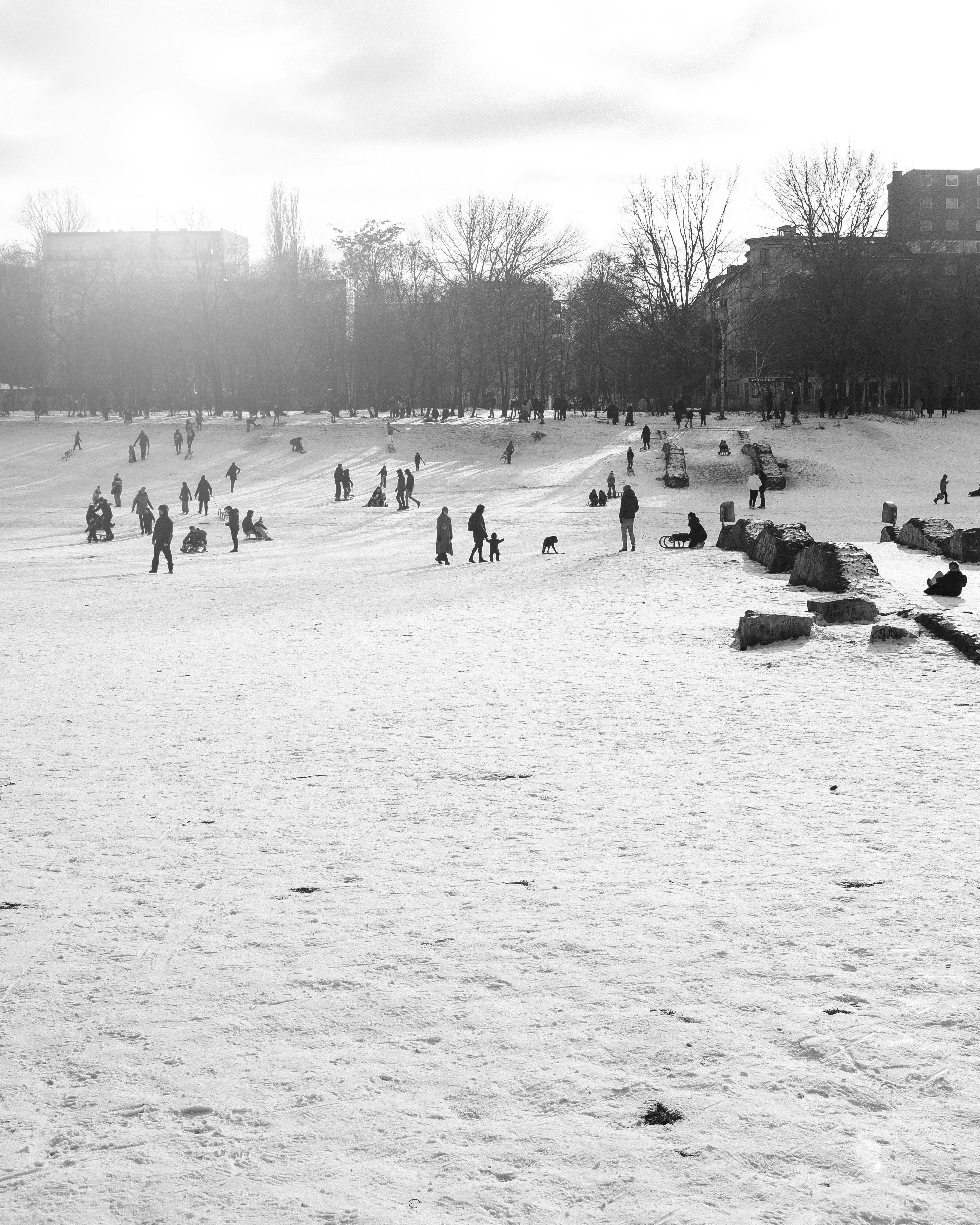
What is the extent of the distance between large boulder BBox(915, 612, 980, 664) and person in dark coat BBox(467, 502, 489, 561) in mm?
11258

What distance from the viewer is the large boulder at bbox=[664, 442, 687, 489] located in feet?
146

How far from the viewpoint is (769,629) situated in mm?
14031

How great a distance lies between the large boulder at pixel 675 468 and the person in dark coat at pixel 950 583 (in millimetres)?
27048

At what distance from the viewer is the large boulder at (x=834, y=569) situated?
17312 millimetres

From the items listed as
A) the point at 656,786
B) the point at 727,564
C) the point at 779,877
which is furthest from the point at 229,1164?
the point at 727,564

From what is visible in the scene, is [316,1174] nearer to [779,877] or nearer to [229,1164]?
[229,1164]

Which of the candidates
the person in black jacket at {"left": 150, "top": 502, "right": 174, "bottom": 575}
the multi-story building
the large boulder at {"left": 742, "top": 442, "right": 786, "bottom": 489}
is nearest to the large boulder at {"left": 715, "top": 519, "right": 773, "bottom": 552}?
the person in black jacket at {"left": 150, "top": 502, "right": 174, "bottom": 575}

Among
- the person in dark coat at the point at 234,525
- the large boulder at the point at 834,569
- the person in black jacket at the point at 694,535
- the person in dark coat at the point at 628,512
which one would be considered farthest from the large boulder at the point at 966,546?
the person in dark coat at the point at 234,525

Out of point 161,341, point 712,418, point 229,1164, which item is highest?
point 161,341

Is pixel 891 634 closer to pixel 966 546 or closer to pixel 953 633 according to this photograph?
pixel 953 633

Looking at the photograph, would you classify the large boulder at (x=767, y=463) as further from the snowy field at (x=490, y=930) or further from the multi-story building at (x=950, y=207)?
the multi-story building at (x=950, y=207)

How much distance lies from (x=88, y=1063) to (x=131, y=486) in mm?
45113

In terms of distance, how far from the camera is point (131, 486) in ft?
155

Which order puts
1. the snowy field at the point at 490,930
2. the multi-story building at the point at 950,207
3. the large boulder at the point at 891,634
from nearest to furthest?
the snowy field at the point at 490,930 → the large boulder at the point at 891,634 → the multi-story building at the point at 950,207
